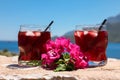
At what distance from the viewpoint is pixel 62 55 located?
10.1ft

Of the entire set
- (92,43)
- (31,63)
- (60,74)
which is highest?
(92,43)

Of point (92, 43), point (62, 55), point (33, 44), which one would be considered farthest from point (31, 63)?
point (92, 43)

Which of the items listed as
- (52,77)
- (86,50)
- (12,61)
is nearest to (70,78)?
(52,77)

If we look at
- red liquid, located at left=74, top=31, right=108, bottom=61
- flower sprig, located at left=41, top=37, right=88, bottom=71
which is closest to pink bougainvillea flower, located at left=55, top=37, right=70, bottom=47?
flower sprig, located at left=41, top=37, right=88, bottom=71

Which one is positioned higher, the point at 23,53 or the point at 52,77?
the point at 23,53

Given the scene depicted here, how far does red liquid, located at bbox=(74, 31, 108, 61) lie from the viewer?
3250mm

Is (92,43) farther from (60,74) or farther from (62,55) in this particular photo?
(60,74)

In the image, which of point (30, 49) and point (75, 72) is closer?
point (75, 72)

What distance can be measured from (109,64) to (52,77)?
76 cm

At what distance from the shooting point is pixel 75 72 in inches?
115

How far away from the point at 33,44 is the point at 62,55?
0.30 meters

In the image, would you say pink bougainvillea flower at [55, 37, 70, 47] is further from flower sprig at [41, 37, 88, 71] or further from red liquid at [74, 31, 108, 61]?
red liquid at [74, 31, 108, 61]

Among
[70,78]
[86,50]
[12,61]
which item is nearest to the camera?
[70,78]

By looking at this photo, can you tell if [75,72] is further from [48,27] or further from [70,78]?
[48,27]
